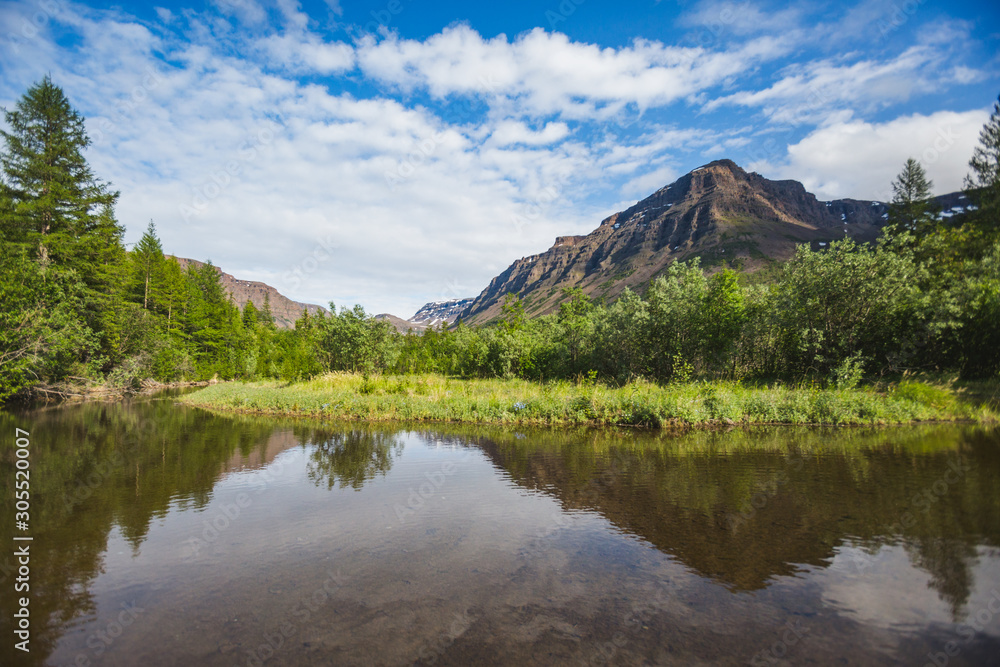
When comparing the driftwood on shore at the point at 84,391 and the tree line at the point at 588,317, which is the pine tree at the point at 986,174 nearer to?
the tree line at the point at 588,317

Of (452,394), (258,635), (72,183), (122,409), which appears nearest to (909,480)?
(258,635)

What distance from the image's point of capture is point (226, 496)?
33.1ft

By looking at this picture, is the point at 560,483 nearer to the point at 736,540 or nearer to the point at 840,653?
the point at 736,540

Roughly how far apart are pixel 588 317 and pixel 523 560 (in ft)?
102

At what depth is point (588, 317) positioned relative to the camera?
36375 millimetres

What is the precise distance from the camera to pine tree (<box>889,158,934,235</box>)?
57.7m

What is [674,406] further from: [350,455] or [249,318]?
[249,318]

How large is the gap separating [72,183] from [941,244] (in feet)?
215

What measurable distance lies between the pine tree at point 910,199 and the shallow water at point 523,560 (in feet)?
211

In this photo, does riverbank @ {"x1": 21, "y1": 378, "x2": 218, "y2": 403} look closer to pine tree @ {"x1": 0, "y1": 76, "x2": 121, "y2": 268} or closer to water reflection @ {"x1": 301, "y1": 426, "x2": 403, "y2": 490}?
pine tree @ {"x1": 0, "y1": 76, "x2": 121, "y2": 268}

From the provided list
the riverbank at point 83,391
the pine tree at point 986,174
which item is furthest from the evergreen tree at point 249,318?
the pine tree at point 986,174

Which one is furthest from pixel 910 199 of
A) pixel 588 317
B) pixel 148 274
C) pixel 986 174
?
pixel 148 274

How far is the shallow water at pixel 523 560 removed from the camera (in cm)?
450

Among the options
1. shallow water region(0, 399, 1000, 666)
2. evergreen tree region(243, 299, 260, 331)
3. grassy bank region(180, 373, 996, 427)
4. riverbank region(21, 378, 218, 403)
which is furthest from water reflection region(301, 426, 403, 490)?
evergreen tree region(243, 299, 260, 331)
